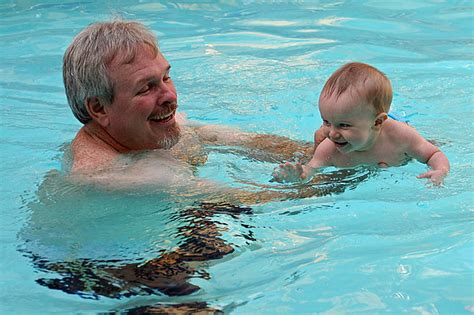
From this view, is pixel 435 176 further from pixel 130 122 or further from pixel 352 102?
pixel 130 122

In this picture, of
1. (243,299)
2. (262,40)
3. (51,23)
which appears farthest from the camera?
(51,23)

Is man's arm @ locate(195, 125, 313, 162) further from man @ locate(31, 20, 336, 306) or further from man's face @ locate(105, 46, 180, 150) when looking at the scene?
man's face @ locate(105, 46, 180, 150)

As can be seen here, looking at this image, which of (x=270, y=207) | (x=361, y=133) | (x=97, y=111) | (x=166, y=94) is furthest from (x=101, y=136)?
(x=361, y=133)

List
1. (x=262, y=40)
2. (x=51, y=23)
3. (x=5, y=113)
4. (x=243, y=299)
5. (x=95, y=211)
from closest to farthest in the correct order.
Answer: (x=243, y=299), (x=95, y=211), (x=5, y=113), (x=262, y=40), (x=51, y=23)

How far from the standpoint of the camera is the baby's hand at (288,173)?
4363 mm

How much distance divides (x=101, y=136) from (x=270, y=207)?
99cm

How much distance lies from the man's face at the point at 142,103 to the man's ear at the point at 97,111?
0.8 inches

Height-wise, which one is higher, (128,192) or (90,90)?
(90,90)

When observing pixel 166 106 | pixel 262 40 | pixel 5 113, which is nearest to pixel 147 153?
pixel 166 106

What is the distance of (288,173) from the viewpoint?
440 cm

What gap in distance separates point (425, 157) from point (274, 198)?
93 cm

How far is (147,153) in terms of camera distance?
4.43m

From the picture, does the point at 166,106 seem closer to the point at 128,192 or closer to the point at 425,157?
the point at 128,192

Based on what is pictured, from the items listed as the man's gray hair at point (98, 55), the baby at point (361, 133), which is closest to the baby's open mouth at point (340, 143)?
the baby at point (361, 133)
